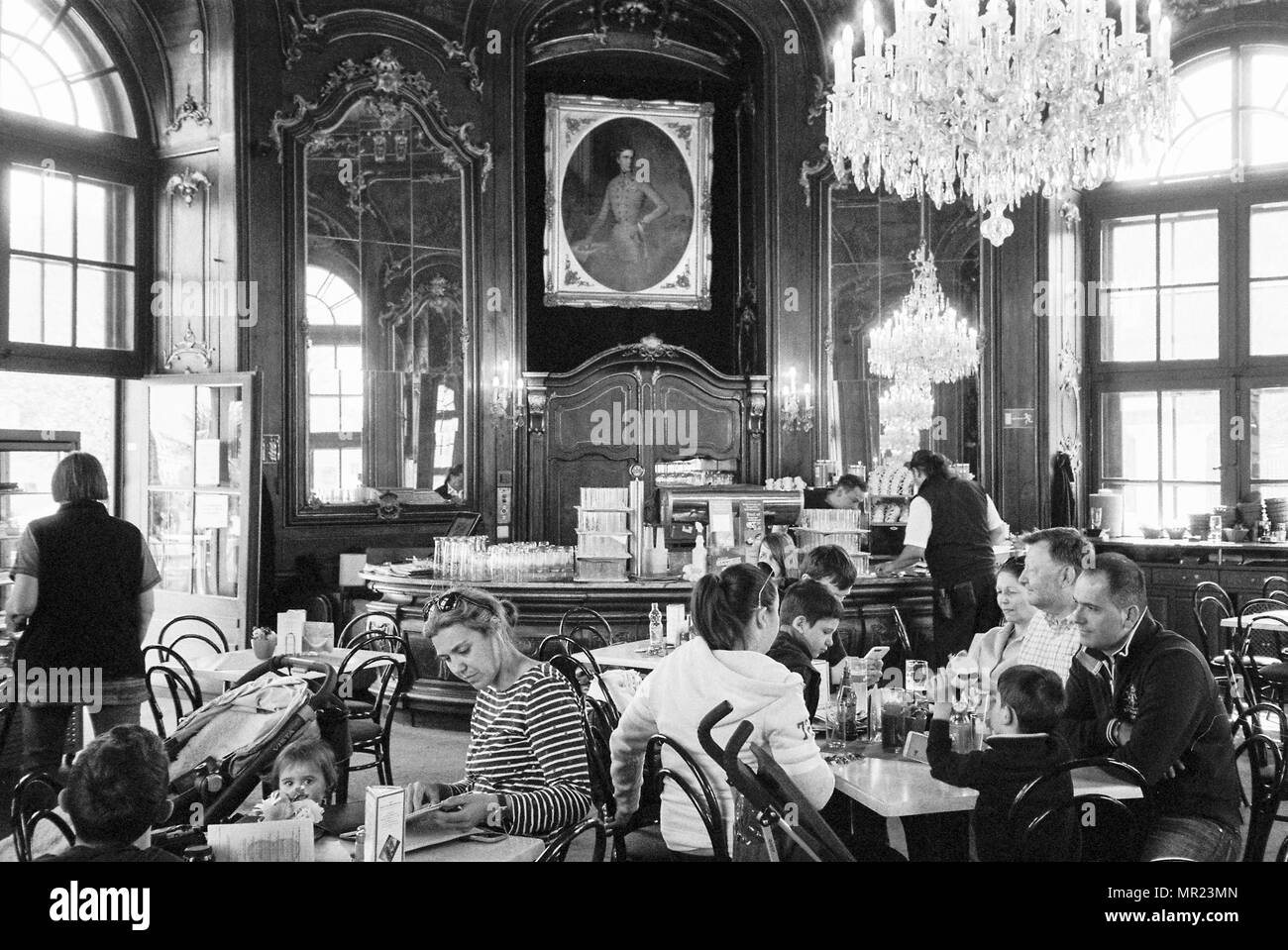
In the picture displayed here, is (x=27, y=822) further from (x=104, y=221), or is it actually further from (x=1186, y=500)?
(x=1186, y=500)

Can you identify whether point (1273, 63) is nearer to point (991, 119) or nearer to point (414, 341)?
point (991, 119)

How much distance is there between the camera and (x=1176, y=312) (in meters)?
10.5

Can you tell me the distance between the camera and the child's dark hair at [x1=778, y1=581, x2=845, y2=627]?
13.5 feet

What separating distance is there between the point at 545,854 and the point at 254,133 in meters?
7.64

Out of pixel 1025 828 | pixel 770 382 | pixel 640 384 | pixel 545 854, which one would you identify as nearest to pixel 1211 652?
pixel 770 382

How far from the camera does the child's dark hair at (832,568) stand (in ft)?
16.5

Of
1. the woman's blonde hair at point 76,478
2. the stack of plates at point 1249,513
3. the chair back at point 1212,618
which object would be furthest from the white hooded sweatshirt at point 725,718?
the stack of plates at point 1249,513

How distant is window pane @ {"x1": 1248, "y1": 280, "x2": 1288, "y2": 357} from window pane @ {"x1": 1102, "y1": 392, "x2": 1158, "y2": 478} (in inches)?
36.6

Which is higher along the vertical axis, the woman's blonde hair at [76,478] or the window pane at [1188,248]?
the window pane at [1188,248]

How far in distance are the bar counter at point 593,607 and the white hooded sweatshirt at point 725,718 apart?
3776 mm

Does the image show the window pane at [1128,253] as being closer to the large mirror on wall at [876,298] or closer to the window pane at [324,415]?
the large mirror on wall at [876,298]

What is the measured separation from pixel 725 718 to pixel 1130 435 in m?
8.57

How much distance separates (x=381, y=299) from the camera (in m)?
A: 9.60

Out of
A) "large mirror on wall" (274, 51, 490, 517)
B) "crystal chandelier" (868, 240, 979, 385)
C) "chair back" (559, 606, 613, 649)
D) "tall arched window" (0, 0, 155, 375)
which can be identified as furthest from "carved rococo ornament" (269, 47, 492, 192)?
"chair back" (559, 606, 613, 649)
